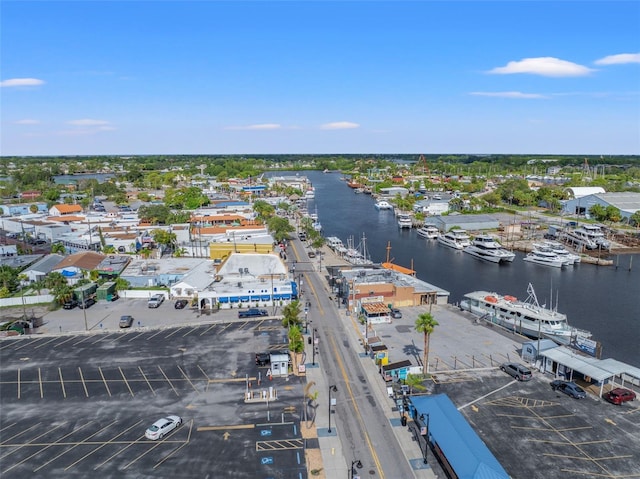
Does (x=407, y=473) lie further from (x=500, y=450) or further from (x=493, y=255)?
(x=493, y=255)

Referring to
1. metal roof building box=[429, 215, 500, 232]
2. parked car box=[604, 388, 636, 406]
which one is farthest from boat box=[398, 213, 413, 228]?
parked car box=[604, 388, 636, 406]

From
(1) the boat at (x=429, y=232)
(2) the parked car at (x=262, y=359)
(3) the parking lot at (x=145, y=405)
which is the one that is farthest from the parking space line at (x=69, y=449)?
(1) the boat at (x=429, y=232)

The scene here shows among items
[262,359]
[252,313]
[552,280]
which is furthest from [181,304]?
[552,280]

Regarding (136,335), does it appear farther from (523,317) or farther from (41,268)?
(523,317)

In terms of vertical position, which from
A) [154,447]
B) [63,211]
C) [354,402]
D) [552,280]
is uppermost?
[63,211]

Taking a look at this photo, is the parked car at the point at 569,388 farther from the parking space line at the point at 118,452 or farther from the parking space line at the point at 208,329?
the parking space line at the point at 208,329

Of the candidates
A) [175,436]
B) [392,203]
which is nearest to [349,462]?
[175,436]
